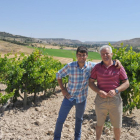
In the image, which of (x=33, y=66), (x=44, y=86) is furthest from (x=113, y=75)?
(x=44, y=86)

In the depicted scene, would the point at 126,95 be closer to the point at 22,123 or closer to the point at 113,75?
the point at 113,75

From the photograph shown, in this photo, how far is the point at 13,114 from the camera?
513 cm

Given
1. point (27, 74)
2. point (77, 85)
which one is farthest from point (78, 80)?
point (27, 74)

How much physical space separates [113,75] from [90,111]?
9.76ft

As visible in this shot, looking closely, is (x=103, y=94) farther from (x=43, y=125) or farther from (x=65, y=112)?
(x=43, y=125)

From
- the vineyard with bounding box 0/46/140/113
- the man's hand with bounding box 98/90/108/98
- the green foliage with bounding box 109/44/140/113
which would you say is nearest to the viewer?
the man's hand with bounding box 98/90/108/98

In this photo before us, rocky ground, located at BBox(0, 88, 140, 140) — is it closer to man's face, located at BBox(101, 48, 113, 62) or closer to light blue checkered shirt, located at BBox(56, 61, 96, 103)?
light blue checkered shirt, located at BBox(56, 61, 96, 103)

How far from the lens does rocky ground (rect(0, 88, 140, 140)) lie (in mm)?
3807

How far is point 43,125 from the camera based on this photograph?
4367mm

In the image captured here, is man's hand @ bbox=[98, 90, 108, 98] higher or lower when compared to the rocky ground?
higher

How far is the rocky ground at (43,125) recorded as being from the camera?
3.81 m

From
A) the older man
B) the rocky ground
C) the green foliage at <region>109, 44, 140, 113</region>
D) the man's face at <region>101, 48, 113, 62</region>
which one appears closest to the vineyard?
the green foliage at <region>109, 44, 140, 113</region>

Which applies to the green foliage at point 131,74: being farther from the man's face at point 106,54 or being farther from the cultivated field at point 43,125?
the man's face at point 106,54

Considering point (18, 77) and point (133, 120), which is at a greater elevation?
point (18, 77)
